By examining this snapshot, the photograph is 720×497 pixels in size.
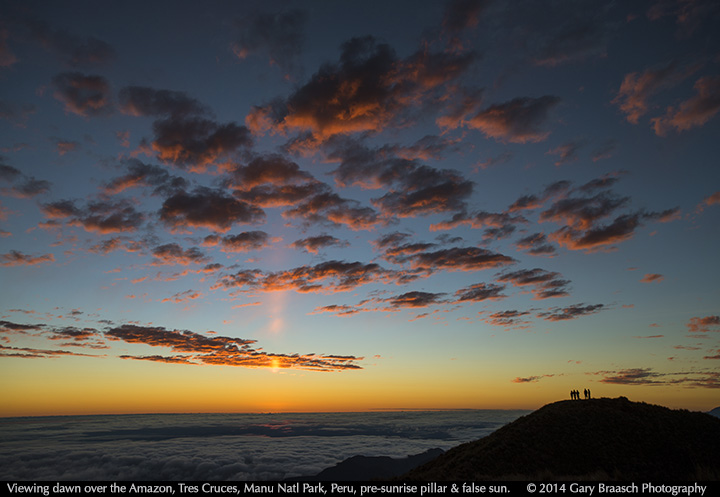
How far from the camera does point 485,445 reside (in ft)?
116

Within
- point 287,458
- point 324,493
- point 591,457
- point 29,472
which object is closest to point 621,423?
point 591,457

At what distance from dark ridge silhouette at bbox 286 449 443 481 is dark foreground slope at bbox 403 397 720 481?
479ft

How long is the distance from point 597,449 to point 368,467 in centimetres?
17463

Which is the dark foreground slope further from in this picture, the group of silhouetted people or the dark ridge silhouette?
the dark ridge silhouette

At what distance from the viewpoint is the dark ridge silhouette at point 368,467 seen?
547 ft

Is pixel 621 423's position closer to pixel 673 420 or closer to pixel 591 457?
pixel 673 420

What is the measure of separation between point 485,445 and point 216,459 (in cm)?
19652

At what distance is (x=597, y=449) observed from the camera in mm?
31109
